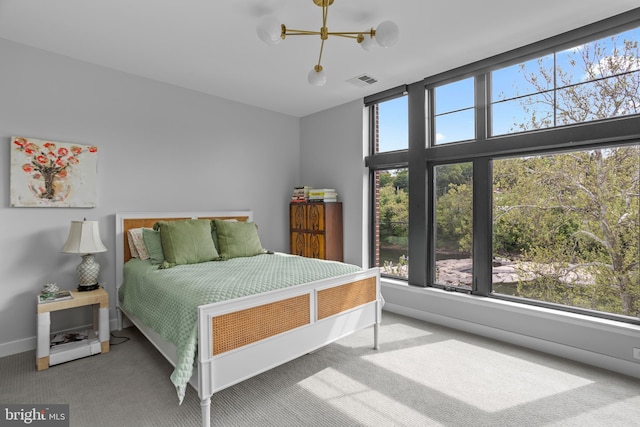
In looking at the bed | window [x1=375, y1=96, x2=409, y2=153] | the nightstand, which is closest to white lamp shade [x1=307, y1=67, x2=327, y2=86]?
the bed

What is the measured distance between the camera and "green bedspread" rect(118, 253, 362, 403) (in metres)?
1.90

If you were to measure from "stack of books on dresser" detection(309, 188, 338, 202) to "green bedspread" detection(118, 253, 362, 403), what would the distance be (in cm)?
123

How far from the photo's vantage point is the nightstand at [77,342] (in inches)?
99.3

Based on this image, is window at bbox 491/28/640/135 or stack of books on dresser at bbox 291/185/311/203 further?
stack of books on dresser at bbox 291/185/311/203

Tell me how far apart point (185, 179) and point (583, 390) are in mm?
4057

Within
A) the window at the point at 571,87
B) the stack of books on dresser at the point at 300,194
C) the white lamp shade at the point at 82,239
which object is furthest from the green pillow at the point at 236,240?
the window at the point at 571,87

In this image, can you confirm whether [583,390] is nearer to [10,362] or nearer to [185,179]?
[185,179]

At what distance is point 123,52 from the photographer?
2.99 m

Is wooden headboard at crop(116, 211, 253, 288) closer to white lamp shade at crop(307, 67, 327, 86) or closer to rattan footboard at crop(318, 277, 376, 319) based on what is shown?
rattan footboard at crop(318, 277, 376, 319)

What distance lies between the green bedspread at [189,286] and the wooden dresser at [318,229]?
0.99 m

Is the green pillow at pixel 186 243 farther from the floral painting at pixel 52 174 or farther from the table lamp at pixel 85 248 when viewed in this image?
the floral painting at pixel 52 174

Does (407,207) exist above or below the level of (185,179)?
below

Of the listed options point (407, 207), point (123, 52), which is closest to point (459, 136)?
point (407, 207)

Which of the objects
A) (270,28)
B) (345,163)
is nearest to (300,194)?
(345,163)
